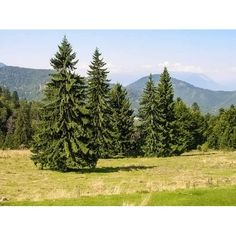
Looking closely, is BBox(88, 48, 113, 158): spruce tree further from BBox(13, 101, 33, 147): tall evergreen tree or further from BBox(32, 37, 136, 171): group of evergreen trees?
BBox(13, 101, 33, 147): tall evergreen tree

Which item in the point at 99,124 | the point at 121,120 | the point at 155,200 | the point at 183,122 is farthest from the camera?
the point at 183,122

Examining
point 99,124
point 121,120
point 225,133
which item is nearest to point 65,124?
point 99,124

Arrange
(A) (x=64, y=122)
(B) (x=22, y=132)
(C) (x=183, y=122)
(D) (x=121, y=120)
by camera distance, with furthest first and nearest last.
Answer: (B) (x=22, y=132), (C) (x=183, y=122), (D) (x=121, y=120), (A) (x=64, y=122)

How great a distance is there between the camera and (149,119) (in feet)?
198

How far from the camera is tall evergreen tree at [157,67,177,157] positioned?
2366 inches

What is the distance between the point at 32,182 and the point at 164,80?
3722 cm

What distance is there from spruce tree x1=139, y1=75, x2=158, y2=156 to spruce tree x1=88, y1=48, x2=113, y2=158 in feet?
20.3

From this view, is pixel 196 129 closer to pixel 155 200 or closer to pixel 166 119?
pixel 166 119

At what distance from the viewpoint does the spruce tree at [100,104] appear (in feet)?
180

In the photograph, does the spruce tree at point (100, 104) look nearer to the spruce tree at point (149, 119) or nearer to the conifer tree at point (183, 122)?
the spruce tree at point (149, 119)

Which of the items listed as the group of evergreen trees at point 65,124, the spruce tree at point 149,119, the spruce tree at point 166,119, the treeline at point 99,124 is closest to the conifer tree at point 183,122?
the treeline at point 99,124

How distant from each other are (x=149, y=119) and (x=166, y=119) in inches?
105
